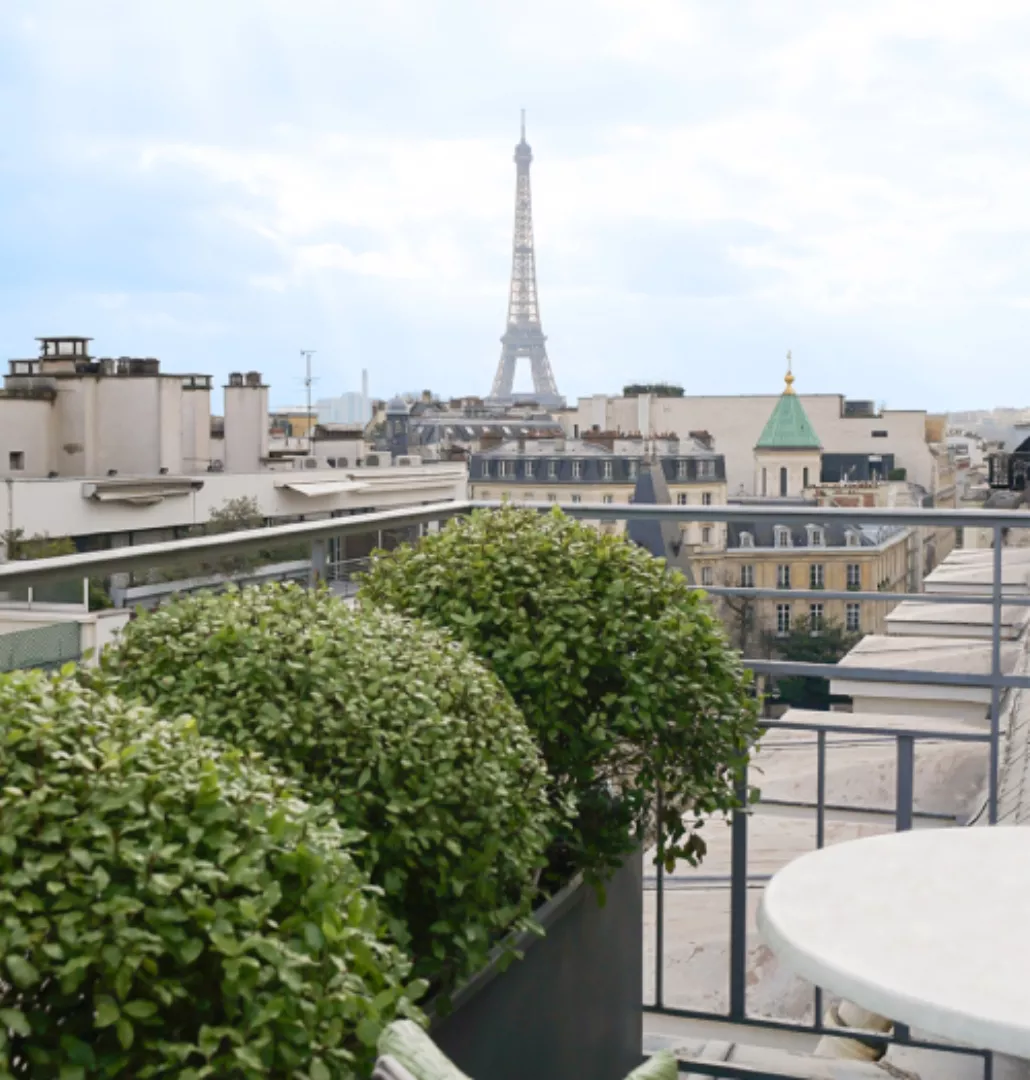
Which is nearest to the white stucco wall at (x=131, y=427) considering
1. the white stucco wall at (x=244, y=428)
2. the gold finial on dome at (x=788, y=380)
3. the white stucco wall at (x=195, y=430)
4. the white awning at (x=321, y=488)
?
the white stucco wall at (x=195, y=430)

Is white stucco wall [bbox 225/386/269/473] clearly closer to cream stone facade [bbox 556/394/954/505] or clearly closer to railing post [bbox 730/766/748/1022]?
cream stone facade [bbox 556/394/954/505]

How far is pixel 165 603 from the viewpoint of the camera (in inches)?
81.2

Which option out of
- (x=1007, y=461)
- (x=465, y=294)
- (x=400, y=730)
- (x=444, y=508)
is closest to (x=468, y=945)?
(x=400, y=730)

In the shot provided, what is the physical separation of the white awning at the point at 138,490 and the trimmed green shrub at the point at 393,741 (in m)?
22.8

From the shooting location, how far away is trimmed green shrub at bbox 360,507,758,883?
230 centimetres

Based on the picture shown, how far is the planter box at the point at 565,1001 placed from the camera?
5.95 ft

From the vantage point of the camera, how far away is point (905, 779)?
8.91ft

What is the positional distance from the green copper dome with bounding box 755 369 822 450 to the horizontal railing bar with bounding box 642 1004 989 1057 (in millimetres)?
46961

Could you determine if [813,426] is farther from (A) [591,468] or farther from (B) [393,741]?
(B) [393,741]

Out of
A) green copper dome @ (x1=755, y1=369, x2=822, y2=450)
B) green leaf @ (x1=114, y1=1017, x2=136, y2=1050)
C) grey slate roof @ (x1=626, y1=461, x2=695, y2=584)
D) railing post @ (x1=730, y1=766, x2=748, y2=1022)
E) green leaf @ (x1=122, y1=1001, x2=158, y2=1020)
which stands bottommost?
railing post @ (x1=730, y1=766, x2=748, y2=1022)

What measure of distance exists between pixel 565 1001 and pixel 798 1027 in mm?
888

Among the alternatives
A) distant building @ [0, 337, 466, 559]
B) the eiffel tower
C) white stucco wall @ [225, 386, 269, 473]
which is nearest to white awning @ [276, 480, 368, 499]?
distant building @ [0, 337, 466, 559]

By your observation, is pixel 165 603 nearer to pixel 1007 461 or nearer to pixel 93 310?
pixel 1007 461

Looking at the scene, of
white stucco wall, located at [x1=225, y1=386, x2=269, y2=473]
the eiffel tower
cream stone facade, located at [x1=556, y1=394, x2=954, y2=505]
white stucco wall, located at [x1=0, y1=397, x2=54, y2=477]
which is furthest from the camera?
the eiffel tower
